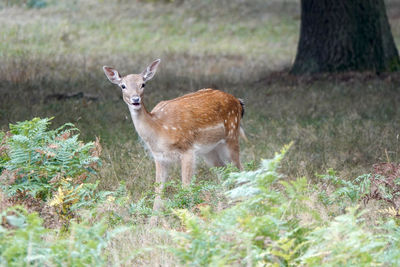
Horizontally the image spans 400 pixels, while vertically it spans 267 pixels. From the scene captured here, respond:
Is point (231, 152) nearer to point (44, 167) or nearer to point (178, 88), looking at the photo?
point (44, 167)

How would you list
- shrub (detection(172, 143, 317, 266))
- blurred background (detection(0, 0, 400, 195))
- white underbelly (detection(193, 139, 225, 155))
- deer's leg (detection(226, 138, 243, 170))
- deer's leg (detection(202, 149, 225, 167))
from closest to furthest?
shrub (detection(172, 143, 317, 266)), white underbelly (detection(193, 139, 225, 155)), deer's leg (detection(226, 138, 243, 170)), deer's leg (detection(202, 149, 225, 167)), blurred background (detection(0, 0, 400, 195))

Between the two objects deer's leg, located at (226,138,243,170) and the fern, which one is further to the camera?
deer's leg, located at (226,138,243,170)

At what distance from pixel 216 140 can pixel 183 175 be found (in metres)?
0.67

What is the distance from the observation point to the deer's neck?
7.05 meters

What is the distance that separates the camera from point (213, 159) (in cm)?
809

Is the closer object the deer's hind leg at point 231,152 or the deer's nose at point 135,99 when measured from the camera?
the deer's nose at point 135,99

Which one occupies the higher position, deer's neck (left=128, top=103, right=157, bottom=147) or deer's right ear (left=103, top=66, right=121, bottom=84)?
deer's right ear (left=103, top=66, right=121, bottom=84)

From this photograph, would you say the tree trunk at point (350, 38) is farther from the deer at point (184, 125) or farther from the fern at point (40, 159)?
the fern at point (40, 159)

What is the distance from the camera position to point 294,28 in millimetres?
24438

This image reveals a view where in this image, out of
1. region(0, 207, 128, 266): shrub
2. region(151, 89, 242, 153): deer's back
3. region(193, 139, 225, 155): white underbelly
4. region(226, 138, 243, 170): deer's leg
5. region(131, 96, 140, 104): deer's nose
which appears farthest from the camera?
region(226, 138, 243, 170): deer's leg

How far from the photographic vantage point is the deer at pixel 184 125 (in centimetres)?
703

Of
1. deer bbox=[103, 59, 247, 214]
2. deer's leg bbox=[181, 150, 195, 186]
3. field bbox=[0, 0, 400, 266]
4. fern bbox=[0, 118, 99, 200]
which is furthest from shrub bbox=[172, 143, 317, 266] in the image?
deer's leg bbox=[181, 150, 195, 186]

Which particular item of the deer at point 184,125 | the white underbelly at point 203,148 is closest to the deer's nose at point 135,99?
the deer at point 184,125

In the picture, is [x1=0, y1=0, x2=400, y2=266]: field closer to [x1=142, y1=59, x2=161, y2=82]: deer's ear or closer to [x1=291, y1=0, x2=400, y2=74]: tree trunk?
[x1=291, y1=0, x2=400, y2=74]: tree trunk
